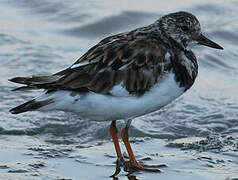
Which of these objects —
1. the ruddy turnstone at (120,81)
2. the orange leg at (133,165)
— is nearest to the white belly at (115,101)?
the ruddy turnstone at (120,81)

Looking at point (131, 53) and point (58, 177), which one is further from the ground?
point (131, 53)

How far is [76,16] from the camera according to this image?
32.3ft

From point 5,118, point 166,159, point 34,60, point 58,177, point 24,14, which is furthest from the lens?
point 24,14

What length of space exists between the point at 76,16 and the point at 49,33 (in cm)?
107

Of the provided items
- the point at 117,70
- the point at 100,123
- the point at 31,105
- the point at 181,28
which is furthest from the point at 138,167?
the point at 100,123

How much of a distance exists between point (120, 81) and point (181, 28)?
2.39ft

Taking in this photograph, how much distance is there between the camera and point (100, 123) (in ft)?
20.4

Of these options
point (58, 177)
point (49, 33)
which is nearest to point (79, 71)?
point (58, 177)

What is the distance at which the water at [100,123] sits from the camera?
4945 millimetres

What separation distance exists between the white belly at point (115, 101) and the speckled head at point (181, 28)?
0.45 meters

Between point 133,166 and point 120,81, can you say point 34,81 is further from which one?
point 133,166

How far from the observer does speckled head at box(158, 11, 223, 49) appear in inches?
199

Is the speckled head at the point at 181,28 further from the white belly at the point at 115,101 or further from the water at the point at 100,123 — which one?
the water at the point at 100,123

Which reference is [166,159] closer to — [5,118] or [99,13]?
[5,118]
